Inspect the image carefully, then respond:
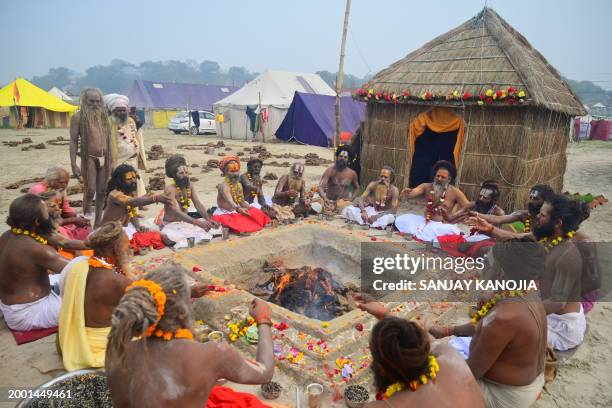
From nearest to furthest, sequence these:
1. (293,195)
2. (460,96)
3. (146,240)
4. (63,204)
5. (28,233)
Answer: (28,233) → (63,204) → (146,240) → (293,195) → (460,96)

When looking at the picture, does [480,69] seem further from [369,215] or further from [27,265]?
[27,265]

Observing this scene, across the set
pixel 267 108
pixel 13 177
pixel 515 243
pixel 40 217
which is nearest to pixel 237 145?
pixel 267 108

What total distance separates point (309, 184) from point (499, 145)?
4987 millimetres

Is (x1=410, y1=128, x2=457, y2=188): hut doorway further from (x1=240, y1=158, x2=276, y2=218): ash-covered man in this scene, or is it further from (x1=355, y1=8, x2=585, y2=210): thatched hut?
(x1=240, y1=158, x2=276, y2=218): ash-covered man

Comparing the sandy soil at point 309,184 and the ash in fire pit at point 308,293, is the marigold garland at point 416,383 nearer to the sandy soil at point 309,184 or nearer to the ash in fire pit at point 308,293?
the sandy soil at point 309,184

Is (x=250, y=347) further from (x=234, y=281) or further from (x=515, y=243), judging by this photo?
(x=515, y=243)

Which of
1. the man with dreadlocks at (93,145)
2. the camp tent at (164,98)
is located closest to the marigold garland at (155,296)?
the man with dreadlocks at (93,145)

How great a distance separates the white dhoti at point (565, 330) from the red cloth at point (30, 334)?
4646mm

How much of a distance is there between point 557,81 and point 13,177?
45.9ft

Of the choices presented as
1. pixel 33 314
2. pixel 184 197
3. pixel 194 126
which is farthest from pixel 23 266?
pixel 194 126

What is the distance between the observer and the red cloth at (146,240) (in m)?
5.55

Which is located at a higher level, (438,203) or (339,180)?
(339,180)

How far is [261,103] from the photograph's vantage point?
2195 cm

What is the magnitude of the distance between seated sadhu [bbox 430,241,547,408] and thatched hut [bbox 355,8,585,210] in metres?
5.75
